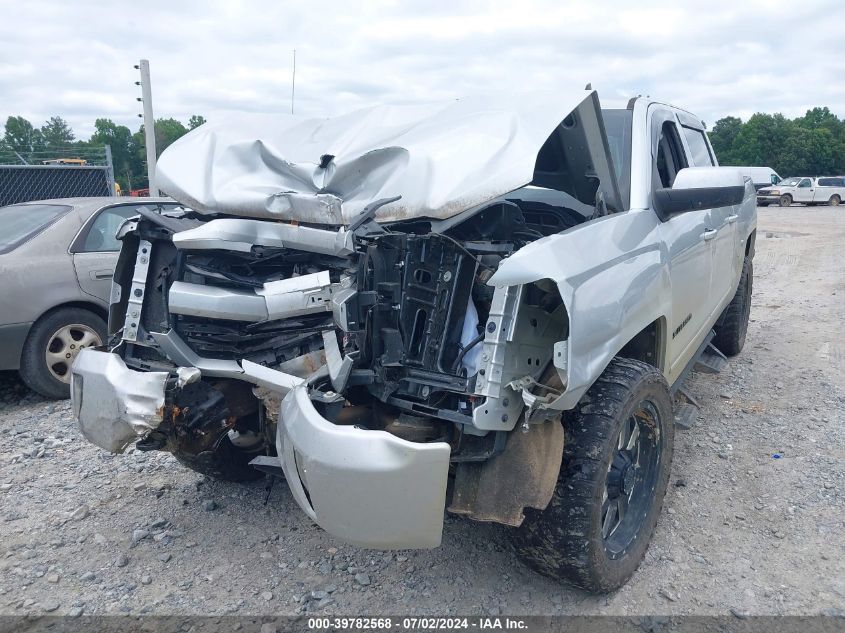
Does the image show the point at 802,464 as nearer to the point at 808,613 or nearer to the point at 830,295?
the point at 808,613

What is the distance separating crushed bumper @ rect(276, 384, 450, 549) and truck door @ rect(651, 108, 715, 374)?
1.65m

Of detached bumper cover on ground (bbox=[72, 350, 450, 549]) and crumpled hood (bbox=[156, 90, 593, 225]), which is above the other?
crumpled hood (bbox=[156, 90, 593, 225])

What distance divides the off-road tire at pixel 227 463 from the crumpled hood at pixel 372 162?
4.16ft

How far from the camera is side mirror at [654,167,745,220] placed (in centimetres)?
307

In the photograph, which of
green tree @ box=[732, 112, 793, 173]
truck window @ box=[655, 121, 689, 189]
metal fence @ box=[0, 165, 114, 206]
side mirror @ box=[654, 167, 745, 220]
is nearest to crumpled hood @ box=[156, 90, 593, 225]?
side mirror @ box=[654, 167, 745, 220]

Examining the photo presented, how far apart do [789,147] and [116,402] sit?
175 ft

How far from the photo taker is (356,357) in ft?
8.46

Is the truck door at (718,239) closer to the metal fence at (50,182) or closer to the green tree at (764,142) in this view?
the metal fence at (50,182)

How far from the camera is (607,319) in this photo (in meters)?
2.53

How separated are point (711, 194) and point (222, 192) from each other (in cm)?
217

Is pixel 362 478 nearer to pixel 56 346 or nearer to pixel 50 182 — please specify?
pixel 56 346

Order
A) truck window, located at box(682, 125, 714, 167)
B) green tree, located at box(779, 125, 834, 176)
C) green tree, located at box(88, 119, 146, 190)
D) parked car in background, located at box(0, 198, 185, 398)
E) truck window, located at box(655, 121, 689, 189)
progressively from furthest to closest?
green tree, located at box(779, 125, 834, 176)
green tree, located at box(88, 119, 146, 190)
parked car in background, located at box(0, 198, 185, 398)
truck window, located at box(682, 125, 714, 167)
truck window, located at box(655, 121, 689, 189)

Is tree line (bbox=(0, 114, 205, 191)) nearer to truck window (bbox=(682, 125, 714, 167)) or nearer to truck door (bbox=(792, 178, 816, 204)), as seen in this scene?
truck window (bbox=(682, 125, 714, 167))

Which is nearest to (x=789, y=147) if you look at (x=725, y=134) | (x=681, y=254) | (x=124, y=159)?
(x=725, y=134)
